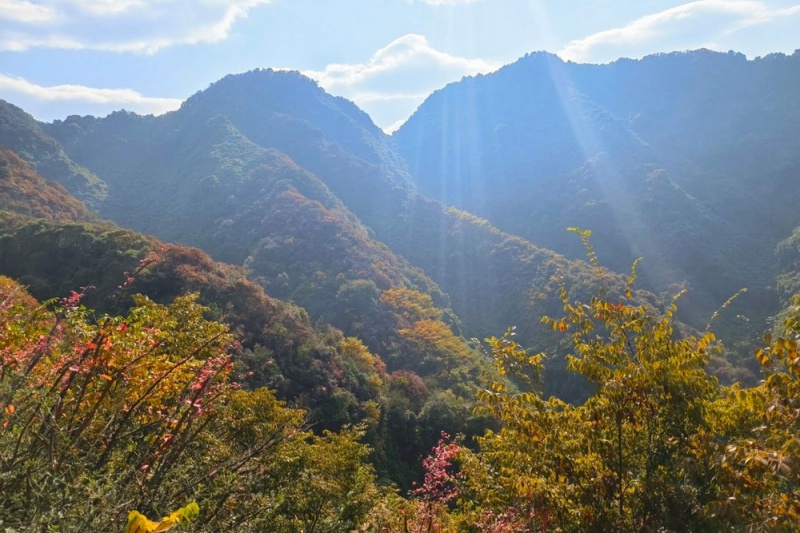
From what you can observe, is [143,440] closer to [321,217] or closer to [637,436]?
[637,436]

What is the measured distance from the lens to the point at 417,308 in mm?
47188

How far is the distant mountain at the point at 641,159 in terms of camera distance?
64562mm

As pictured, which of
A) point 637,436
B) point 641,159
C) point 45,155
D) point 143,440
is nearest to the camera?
point 637,436

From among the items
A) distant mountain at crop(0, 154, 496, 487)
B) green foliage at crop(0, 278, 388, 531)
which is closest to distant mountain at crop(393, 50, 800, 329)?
distant mountain at crop(0, 154, 496, 487)

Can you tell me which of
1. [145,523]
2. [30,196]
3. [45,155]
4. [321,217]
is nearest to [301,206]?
[321,217]

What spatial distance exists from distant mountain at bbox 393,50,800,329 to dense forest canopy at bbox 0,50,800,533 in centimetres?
55

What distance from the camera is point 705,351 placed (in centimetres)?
416

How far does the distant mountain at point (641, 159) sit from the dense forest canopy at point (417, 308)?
549 mm

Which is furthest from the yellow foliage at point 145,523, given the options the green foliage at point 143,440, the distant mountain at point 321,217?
the distant mountain at point 321,217

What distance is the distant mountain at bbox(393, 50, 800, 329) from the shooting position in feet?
212

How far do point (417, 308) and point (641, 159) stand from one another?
62304mm

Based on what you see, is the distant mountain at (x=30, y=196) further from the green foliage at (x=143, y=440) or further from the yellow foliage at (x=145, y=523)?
the yellow foliage at (x=145, y=523)

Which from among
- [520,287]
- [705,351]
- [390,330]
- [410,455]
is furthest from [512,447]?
[520,287]

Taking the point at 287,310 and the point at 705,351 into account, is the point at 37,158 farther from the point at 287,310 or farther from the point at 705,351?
the point at 705,351
